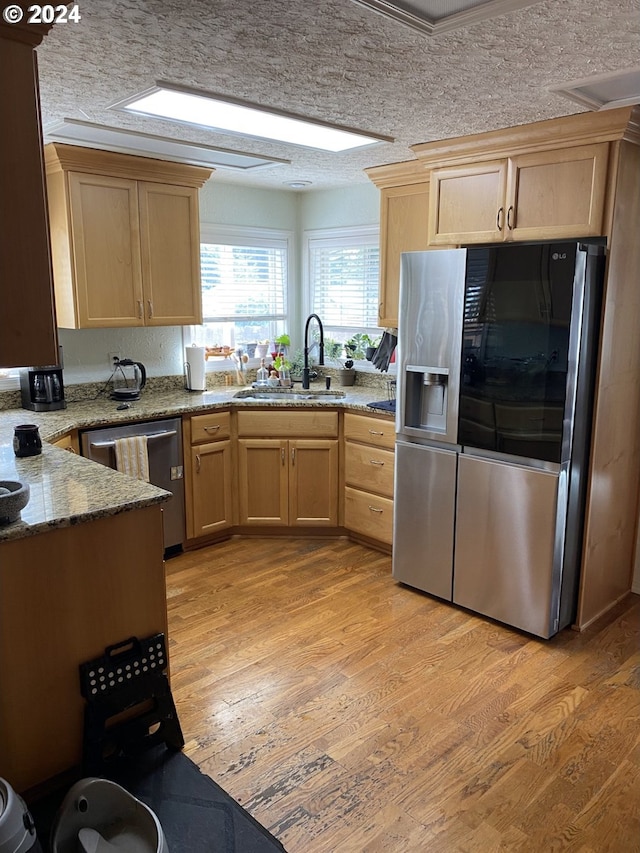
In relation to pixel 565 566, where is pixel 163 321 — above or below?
above

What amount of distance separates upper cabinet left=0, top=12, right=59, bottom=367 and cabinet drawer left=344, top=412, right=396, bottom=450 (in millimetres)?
2274

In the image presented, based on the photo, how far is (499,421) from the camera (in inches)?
117

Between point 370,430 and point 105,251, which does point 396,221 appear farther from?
point 105,251

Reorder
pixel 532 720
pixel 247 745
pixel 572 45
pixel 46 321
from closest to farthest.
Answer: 1. pixel 46 321
2. pixel 572 45
3. pixel 247 745
4. pixel 532 720

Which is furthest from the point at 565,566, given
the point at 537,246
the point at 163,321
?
the point at 163,321

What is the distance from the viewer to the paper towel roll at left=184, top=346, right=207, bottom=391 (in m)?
4.33

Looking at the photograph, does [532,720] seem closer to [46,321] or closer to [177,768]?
[177,768]

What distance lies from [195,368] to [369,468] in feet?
4.51

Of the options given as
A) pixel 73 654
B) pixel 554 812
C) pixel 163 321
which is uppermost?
pixel 163 321

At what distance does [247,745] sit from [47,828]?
69 centimetres

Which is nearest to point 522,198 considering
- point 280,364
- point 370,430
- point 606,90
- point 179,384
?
point 606,90

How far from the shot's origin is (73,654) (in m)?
2.03

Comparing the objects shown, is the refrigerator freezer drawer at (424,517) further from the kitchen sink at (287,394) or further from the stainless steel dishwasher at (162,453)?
the stainless steel dishwasher at (162,453)

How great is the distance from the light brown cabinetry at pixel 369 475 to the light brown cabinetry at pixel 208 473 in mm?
759
